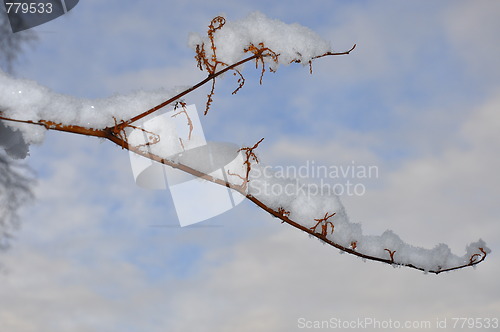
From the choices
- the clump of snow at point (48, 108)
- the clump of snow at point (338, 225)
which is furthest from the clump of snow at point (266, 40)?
the clump of snow at point (338, 225)

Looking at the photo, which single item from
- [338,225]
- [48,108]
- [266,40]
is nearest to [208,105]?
[266,40]

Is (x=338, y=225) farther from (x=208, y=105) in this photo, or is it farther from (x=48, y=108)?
(x=48, y=108)

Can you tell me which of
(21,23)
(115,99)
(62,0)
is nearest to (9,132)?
(115,99)

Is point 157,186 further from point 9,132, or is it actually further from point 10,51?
point 10,51

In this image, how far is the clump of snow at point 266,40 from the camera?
1.84 metres

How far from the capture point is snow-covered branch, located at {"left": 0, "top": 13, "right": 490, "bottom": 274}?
5.70ft

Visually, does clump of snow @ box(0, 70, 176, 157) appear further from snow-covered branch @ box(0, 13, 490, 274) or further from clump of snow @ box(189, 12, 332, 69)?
clump of snow @ box(189, 12, 332, 69)

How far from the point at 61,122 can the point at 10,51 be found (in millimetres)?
5722

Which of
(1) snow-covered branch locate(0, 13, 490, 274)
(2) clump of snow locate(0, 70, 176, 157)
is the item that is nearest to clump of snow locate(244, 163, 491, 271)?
(1) snow-covered branch locate(0, 13, 490, 274)

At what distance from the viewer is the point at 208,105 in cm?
184

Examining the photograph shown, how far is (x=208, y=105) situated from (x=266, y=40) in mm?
349

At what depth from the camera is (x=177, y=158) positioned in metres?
1.91

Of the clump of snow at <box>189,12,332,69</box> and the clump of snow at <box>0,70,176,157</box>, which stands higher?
the clump of snow at <box>189,12,332,69</box>

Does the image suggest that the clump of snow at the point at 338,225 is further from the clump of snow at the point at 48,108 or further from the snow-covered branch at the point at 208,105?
the clump of snow at the point at 48,108
